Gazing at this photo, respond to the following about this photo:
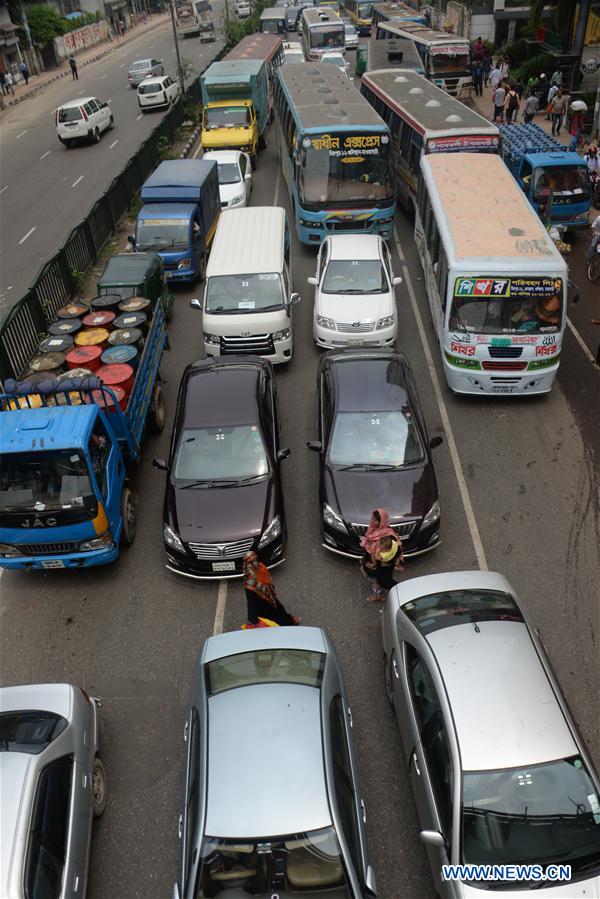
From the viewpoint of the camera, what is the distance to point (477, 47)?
35.4 m

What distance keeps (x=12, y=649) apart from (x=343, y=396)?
5.25 metres

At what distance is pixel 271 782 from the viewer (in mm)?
4754

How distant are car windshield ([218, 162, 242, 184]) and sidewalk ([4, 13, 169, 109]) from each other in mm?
27699

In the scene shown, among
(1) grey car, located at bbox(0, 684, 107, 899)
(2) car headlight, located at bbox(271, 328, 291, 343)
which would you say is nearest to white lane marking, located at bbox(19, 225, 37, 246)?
(2) car headlight, located at bbox(271, 328, 291, 343)

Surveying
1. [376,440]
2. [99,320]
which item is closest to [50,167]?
[99,320]

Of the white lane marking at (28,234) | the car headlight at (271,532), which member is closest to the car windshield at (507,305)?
the car headlight at (271,532)

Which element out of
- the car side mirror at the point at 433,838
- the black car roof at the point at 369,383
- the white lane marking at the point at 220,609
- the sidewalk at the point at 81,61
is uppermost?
the car side mirror at the point at 433,838

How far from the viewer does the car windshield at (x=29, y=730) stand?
5.04 metres

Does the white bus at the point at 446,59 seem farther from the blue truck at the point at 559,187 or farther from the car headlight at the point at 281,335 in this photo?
the car headlight at the point at 281,335

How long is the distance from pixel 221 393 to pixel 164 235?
24.6 ft

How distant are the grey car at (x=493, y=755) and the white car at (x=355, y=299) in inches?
269

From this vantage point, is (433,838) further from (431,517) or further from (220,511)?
(220,511)

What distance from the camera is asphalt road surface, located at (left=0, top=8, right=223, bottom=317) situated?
18.3m

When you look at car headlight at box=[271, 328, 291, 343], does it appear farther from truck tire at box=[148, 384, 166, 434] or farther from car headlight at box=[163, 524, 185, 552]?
car headlight at box=[163, 524, 185, 552]
